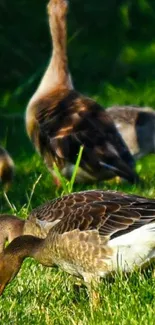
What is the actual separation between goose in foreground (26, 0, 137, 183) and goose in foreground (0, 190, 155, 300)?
305 cm

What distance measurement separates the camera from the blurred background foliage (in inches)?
598

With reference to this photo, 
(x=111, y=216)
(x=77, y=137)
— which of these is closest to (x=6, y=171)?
(x=77, y=137)

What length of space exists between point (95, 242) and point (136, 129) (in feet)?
18.0

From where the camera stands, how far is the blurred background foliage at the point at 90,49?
15.2 metres

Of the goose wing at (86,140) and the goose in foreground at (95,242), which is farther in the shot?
the goose wing at (86,140)

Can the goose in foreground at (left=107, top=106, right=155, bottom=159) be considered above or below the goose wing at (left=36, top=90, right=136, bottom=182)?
below

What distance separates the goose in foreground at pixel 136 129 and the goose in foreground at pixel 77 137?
1.35 m

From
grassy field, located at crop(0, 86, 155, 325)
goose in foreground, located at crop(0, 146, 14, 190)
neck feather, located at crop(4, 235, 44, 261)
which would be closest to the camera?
grassy field, located at crop(0, 86, 155, 325)

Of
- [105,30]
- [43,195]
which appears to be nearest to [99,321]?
[43,195]

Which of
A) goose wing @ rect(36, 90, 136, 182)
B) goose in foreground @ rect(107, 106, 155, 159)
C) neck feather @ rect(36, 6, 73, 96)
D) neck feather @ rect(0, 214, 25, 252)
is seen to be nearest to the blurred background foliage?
goose in foreground @ rect(107, 106, 155, 159)

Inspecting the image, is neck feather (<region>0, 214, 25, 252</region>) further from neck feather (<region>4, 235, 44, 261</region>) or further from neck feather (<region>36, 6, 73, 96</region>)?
neck feather (<region>36, 6, 73, 96</region>)

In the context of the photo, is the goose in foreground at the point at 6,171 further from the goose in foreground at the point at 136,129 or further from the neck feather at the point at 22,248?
the neck feather at the point at 22,248

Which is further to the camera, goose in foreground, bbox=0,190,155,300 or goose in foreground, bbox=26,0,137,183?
goose in foreground, bbox=26,0,137,183

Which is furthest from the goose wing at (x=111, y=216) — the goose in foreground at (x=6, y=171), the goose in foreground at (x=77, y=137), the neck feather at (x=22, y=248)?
the goose in foreground at (x=6, y=171)
